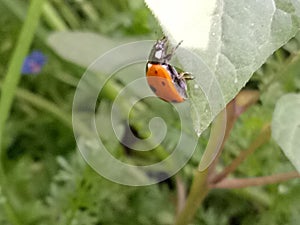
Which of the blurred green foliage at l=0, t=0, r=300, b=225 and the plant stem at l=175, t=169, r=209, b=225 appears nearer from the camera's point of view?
the plant stem at l=175, t=169, r=209, b=225

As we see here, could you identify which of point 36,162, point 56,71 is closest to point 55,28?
point 56,71

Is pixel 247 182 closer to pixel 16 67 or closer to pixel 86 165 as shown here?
pixel 86 165

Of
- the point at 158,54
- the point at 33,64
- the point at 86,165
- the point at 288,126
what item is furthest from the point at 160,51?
the point at 33,64

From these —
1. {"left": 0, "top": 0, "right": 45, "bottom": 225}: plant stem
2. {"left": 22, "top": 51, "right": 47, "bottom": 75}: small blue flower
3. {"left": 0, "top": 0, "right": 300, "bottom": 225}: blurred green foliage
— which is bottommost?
{"left": 0, "top": 0, "right": 300, "bottom": 225}: blurred green foliage

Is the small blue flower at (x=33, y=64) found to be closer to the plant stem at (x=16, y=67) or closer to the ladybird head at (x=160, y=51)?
the plant stem at (x=16, y=67)

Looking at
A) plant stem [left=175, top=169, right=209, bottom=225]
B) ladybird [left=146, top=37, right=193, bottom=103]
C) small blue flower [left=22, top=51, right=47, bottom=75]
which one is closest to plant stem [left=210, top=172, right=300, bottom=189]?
plant stem [left=175, top=169, right=209, bottom=225]

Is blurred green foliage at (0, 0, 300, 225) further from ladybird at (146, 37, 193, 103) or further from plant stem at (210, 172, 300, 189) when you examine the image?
ladybird at (146, 37, 193, 103)

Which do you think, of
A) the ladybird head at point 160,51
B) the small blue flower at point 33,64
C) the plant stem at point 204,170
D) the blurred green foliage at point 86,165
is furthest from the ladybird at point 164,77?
the small blue flower at point 33,64
